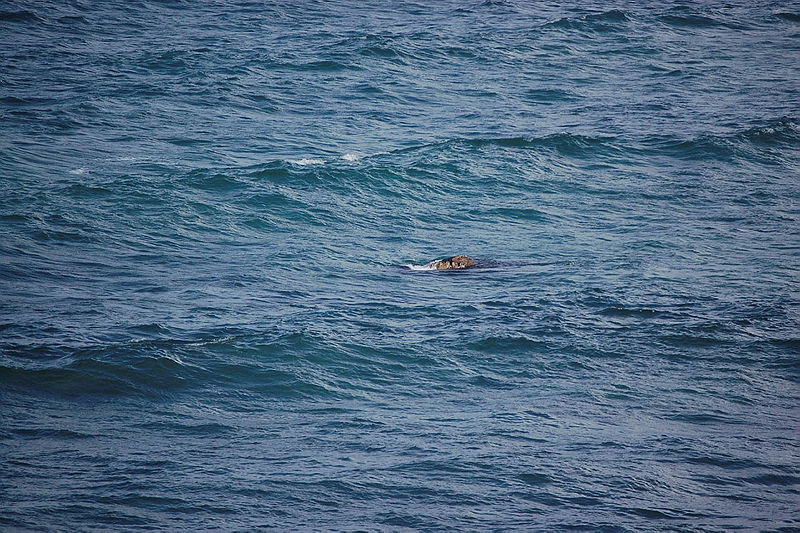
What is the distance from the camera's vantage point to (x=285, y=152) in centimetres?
2995

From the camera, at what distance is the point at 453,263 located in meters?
21.5

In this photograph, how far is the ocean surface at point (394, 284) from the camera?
43.2 ft

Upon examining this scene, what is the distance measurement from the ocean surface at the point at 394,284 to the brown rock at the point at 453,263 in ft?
1.41

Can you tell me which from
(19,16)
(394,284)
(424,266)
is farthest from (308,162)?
(19,16)

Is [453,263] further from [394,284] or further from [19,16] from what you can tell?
[19,16]

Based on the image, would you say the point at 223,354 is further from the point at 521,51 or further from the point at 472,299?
the point at 521,51

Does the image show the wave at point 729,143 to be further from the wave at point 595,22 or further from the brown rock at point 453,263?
the wave at point 595,22

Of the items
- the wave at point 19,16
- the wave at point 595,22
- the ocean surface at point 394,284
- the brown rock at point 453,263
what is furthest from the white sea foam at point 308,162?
the wave at point 19,16

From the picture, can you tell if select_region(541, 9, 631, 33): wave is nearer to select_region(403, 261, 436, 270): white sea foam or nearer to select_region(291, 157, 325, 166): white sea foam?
select_region(291, 157, 325, 166): white sea foam

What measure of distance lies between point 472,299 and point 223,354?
5.27 metres

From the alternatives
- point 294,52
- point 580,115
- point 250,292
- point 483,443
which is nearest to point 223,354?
point 250,292

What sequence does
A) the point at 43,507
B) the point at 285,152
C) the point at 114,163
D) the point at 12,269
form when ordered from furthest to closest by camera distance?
the point at 285,152 < the point at 114,163 < the point at 12,269 < the point at 43,507

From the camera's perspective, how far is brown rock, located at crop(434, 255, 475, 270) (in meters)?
21.4

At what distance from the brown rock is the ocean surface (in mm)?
429
